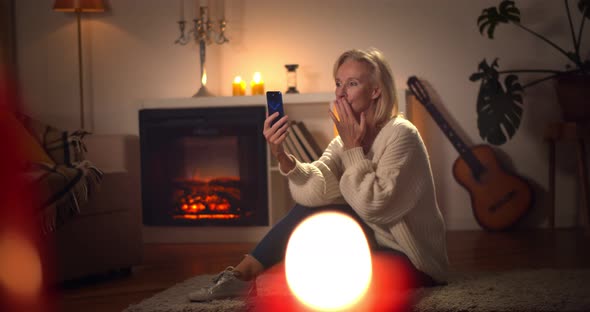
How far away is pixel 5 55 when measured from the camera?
418 cm

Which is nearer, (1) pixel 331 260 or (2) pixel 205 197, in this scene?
(1) pixel 331 260

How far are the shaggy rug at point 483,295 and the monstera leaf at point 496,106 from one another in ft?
4.32

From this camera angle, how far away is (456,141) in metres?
3.80

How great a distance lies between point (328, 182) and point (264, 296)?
391 mm

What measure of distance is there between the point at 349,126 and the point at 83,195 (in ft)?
3.53

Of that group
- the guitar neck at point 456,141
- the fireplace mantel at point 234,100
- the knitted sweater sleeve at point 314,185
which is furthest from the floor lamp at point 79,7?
the knitted sweater sleeve at point 314,185

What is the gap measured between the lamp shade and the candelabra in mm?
483

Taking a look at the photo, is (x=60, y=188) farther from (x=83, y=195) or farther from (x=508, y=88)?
(x=508, y=88)

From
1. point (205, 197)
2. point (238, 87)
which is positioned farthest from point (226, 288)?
point (238, 87)

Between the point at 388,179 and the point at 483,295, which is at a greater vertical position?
the point at 388,179

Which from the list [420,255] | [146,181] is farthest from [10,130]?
[420,255]

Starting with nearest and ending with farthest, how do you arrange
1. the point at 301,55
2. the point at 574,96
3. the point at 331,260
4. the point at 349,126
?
the point at 349,126 → the point at 331,260 → the point at 574,96 → the point at 301,55

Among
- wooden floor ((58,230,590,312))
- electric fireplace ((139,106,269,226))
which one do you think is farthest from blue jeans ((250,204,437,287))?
electric fireplace ((139,106,269,226))

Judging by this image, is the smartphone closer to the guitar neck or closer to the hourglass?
the hourglass
